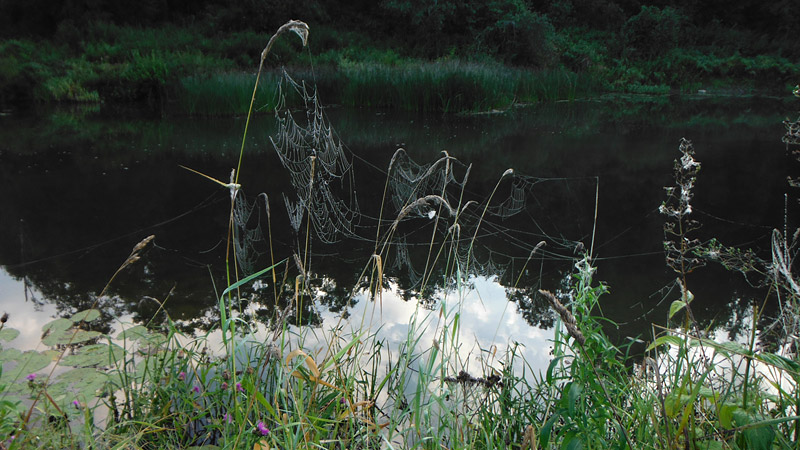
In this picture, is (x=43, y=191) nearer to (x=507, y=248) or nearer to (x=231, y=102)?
(x=507, y=248)

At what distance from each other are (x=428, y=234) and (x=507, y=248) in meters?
0.75

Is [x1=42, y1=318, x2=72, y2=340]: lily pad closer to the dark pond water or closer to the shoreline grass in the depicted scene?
the dark pond water

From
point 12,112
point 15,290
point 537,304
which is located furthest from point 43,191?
point 12,112

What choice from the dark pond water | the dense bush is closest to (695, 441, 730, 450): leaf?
the dark pond water

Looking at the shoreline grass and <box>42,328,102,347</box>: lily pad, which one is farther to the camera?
the shoreline grass

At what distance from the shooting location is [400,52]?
790 inches

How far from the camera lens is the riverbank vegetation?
41.9 feet

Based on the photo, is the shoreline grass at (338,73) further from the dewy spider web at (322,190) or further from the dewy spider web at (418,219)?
the dewy spider web at (418,219)

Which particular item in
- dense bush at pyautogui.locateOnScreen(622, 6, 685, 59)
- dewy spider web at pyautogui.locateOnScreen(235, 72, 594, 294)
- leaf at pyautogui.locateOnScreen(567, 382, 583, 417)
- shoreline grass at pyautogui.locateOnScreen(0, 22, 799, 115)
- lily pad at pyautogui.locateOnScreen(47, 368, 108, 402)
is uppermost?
dense bush at pyautogui.locateOnScreen(622, 6, 685, 59)

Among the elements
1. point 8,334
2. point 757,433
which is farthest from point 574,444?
point 8,334

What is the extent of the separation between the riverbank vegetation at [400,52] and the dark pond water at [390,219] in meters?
2.67

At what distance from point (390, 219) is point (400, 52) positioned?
16286 mm

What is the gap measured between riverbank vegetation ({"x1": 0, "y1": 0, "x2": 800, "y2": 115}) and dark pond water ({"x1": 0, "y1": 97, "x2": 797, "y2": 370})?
8.77 feet

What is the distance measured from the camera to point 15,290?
3559 mm
